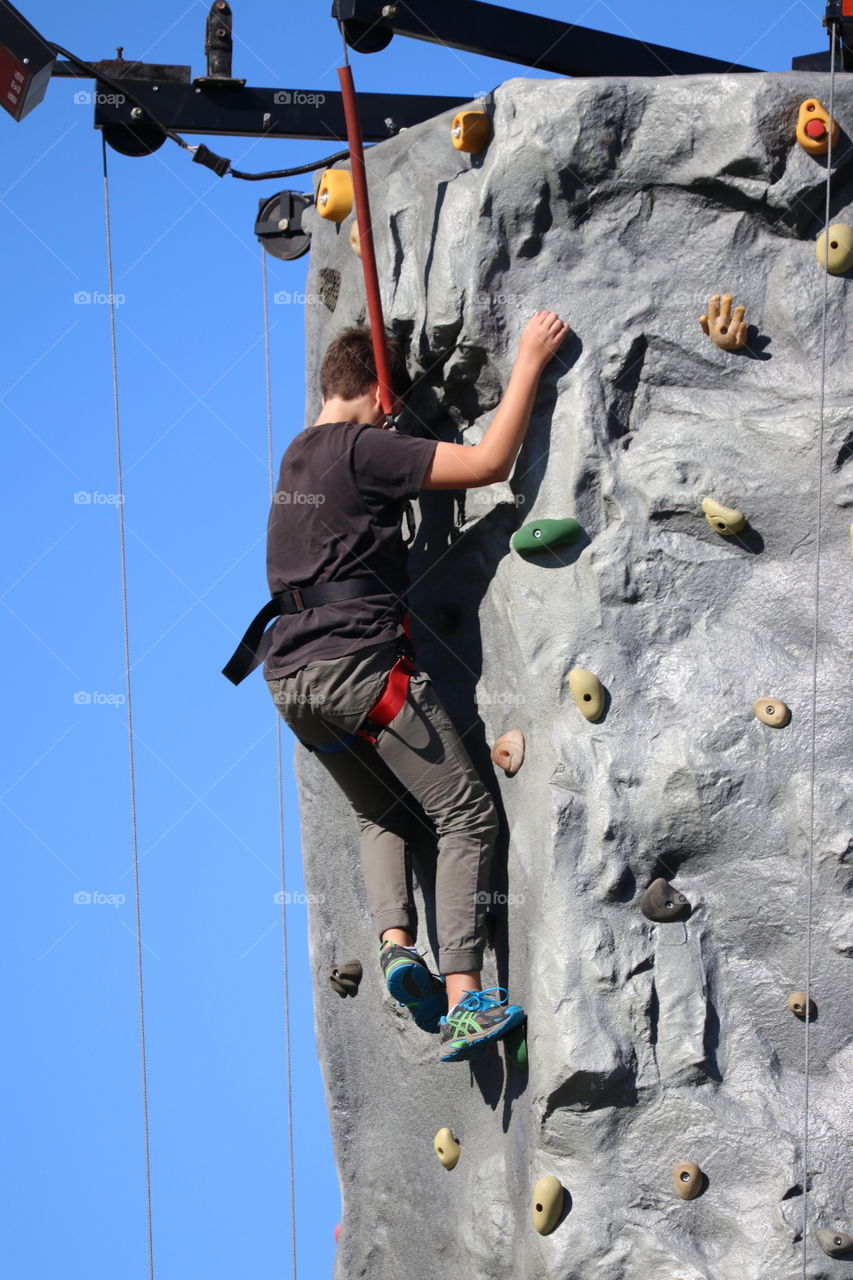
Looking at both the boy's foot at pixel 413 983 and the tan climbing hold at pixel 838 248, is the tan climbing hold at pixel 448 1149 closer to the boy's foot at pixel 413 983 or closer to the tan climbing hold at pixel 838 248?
the boy's foot at pixel 413 983

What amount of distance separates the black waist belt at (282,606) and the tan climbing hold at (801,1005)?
1.34 meters

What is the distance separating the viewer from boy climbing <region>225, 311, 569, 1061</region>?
420cm

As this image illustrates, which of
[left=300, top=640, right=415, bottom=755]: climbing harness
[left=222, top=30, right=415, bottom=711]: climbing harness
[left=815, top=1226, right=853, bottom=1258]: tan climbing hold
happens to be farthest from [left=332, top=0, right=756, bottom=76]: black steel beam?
[left=815, top=1226, right=853, bottom=1258]: tan climbing hold

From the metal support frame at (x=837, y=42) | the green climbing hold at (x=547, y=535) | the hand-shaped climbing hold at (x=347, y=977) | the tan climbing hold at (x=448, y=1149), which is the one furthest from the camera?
the hand-shaped climbing hold at (x=347, y=977)

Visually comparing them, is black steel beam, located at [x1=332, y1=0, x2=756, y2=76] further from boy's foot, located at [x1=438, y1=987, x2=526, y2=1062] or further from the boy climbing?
boy's foot, located at [x1=438, y1=987, x2=526, y2=1062]

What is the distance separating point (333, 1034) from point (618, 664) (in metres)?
1.70

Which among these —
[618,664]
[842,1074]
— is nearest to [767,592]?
[618,664]

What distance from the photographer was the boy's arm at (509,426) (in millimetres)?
4172

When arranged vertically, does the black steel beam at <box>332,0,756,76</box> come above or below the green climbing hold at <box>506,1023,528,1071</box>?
above

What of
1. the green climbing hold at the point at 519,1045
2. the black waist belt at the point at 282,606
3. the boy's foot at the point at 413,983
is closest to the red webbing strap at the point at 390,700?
the black waist belt at the point at 282,606

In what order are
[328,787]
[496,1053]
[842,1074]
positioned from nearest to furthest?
[842,1074], [496,1053], [328,787]

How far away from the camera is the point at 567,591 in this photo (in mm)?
4211

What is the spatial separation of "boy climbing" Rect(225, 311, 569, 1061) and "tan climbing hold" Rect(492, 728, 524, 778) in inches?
3.1

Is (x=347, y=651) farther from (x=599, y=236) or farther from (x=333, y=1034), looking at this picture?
(x=333, y=1034)
